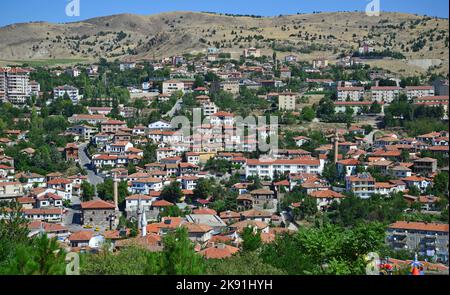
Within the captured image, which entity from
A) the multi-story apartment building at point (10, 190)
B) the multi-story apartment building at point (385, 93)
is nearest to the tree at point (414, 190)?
the multi-story apartment building at point (10, 190)

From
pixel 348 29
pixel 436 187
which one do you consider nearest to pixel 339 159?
→ pixel 436 187

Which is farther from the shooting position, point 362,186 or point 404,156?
point 404,156

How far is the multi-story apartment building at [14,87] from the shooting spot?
55.3ft

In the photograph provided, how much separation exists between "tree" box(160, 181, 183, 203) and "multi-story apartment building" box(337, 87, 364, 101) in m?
6.97

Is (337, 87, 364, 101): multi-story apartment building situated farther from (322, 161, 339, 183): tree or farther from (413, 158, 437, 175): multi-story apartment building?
(413, 158, 437, 175): multi-story apartment building

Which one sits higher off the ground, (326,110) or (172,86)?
(172,86)

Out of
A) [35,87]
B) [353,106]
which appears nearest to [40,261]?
[353,106]

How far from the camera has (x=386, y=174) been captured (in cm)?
1057

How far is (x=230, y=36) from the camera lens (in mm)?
25859

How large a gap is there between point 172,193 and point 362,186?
2.73 metres

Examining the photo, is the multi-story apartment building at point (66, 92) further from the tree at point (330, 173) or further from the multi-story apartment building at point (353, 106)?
the tree at point (330, 173)

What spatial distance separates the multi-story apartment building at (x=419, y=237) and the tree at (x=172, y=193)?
10.9ft

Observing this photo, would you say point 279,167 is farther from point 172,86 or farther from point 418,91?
point 172,86

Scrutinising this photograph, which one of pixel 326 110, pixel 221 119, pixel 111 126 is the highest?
pixel 326 110
